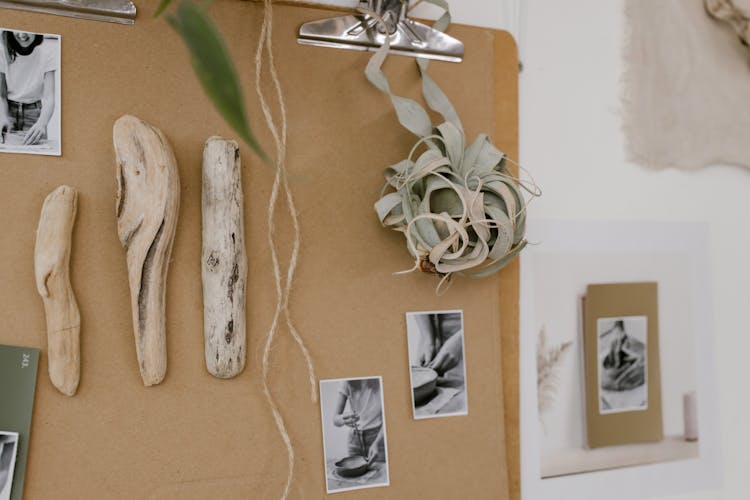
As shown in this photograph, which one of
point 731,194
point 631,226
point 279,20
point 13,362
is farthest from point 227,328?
point 731,194

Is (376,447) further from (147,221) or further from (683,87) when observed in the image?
(683,87)

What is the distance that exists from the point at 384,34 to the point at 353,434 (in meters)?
0.37

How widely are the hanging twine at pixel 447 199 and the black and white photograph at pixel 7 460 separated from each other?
34cm

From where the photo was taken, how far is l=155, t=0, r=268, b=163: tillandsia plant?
0.30 meters

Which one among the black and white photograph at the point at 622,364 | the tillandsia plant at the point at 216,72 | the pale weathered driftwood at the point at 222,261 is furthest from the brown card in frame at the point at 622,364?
the tillandsia plant at the point at 216,72

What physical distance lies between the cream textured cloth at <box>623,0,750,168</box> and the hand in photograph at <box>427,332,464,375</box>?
1.02ft

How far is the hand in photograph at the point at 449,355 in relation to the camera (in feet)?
1.93

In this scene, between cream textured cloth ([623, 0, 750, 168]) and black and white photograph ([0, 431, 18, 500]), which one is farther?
cream textured cloth ([623, 0, 750, 168])

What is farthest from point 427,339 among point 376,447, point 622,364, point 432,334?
point 622,364

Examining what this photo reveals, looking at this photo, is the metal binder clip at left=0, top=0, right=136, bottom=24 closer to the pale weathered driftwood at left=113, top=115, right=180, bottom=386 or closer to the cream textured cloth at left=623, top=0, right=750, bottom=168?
the pale weathered driftwood at left=113, top=115, right=180, bottom=386

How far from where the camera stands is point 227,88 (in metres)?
0.30

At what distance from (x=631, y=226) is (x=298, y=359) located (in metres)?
0.42

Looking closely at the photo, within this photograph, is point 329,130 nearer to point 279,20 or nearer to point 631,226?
point 279,20

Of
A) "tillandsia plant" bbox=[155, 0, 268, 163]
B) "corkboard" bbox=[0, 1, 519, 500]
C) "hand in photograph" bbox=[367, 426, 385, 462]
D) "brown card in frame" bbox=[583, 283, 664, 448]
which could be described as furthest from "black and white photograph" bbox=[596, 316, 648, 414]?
"tillandsia plant" bbox=[155, 0, 268, 163]
